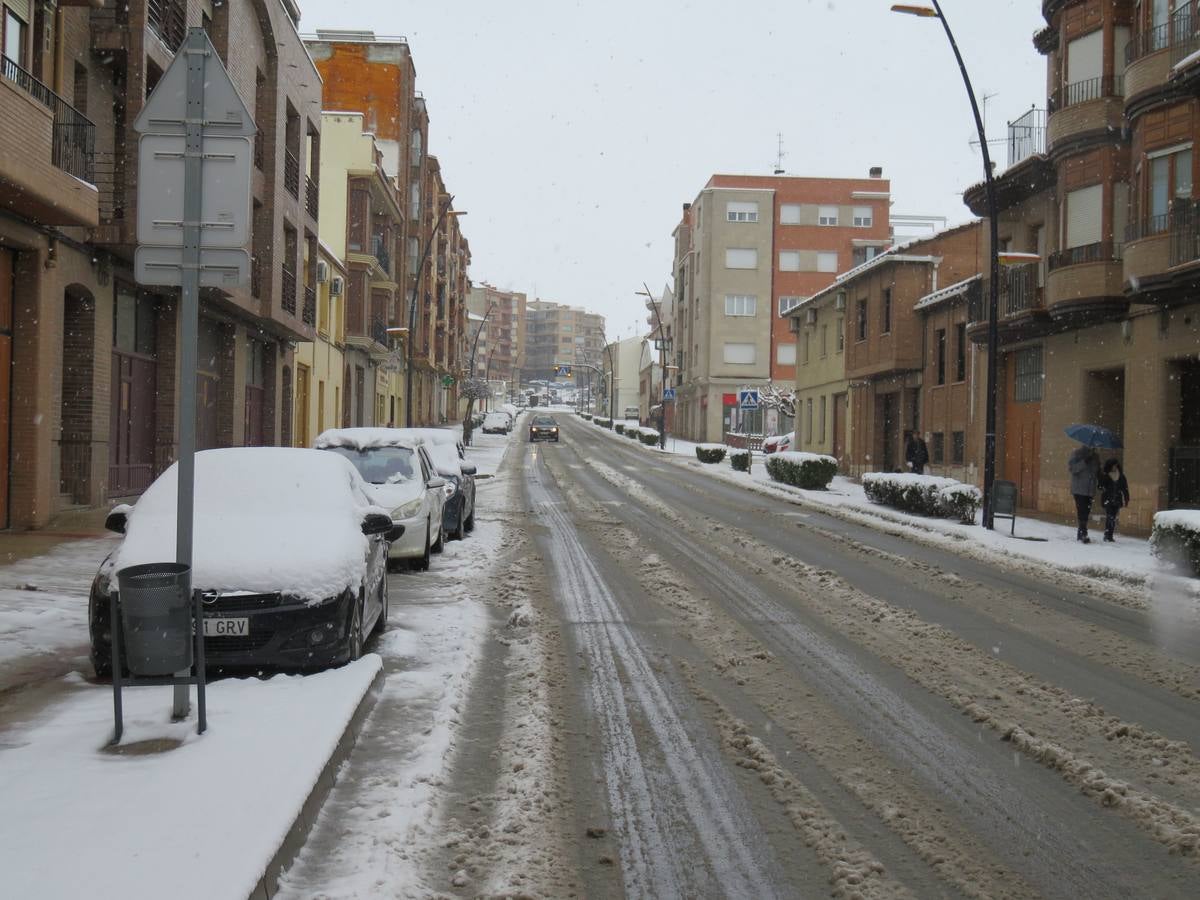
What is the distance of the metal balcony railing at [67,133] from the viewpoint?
49.1 ft

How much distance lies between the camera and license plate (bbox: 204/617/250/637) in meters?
6.51

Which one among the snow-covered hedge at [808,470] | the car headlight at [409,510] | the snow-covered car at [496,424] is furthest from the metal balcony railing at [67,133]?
the snow-covered car at [496,424]

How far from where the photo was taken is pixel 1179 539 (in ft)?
44.9

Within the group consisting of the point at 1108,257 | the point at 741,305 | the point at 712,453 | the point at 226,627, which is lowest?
the point at 226,627

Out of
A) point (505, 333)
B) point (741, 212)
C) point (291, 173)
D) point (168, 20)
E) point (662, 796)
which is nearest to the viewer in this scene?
point (662, 796)

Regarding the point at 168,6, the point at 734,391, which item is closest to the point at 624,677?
the point at 168,6

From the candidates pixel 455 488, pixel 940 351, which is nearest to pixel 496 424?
pixel 940 351

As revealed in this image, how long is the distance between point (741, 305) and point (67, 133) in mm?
56602

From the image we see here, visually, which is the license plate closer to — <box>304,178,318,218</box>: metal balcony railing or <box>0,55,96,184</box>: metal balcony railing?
<box>0,55,96,184</box>: metal balcony railing

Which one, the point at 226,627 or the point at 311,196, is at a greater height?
the point at 311,196

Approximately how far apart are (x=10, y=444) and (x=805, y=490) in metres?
20.9

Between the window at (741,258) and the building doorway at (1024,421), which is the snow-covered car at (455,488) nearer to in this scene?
the building doorway at (1024,421)

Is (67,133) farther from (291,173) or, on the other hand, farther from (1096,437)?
(1096,437)

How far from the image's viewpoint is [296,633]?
664cm
